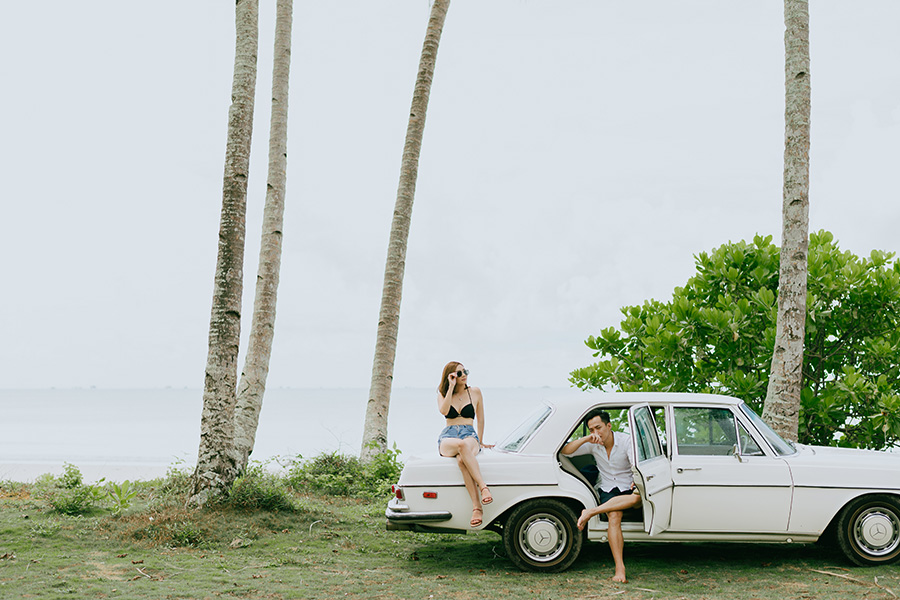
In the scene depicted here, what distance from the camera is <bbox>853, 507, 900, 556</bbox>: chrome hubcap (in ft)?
23.0

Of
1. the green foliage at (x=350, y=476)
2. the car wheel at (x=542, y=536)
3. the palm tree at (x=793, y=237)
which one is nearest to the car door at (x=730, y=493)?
the car wheel at (x=542, y=536)

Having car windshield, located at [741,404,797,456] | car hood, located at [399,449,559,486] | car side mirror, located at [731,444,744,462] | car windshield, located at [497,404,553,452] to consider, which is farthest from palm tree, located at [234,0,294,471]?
car windshield, located at [741,404,797,456]

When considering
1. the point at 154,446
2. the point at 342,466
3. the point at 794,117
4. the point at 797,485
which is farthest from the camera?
the point at 154,446

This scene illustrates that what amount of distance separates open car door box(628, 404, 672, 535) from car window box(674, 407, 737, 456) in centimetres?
24

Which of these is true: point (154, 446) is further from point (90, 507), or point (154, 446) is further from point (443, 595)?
point (443, 595)

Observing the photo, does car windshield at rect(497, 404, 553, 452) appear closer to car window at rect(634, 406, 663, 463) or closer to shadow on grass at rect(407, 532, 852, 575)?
car window at rect(634, 406, 663, 463)

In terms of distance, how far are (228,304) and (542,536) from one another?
15.7 feet

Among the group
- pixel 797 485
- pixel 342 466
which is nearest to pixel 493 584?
pixel 797 485

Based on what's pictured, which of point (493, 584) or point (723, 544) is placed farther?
point (723, 544)

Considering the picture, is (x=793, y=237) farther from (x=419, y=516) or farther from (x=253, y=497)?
(x=253, y=497)

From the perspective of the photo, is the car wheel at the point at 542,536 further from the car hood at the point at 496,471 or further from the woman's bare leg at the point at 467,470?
the woman's bare leg at the point at 467,470

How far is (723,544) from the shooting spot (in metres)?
8.20

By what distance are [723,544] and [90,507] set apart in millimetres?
8028

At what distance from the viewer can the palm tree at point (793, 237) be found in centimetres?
908
